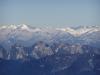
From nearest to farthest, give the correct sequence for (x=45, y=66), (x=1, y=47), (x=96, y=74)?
(x=96, y=74) < (x=1, y=47) < (x=45, y=66)

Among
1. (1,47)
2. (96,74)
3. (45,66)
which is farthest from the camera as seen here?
(45,66)

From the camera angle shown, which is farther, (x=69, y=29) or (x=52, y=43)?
(x=52, y=43)

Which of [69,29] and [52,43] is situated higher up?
[69,29]

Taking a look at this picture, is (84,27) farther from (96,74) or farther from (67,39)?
(96,74)

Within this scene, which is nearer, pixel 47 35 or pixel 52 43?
pixel 47 35

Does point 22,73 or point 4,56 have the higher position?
point 4,56

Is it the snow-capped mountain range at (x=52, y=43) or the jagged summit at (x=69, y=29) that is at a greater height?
the jagged summit at (x=69, y=29)

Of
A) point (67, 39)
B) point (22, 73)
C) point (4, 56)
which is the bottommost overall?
point (22, 73)

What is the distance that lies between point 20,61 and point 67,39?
605 mm

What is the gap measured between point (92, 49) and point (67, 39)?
1.03 ft

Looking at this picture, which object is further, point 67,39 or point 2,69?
point 67,39

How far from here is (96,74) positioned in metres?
2.64

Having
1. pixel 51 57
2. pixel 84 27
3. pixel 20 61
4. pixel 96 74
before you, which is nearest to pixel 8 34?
pixel 20 61

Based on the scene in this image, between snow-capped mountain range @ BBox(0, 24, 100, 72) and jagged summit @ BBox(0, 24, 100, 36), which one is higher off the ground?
jagged summit @ BBox(0, 24, 100, 36)
